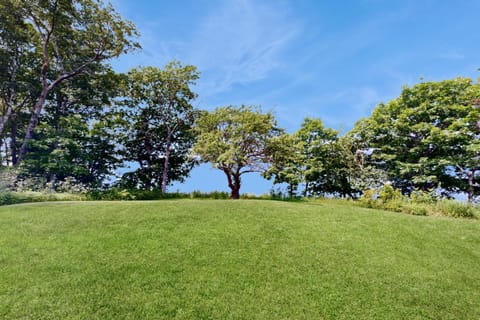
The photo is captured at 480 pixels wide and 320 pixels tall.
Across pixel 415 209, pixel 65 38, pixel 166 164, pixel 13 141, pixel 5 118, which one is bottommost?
pixel 415 209

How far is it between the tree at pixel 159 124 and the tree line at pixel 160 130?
7 cm

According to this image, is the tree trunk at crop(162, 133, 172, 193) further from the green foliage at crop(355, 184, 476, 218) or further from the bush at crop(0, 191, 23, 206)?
the green foliage at crop(355, 184, 476, 218)

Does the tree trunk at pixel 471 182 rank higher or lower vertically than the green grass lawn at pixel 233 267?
higher

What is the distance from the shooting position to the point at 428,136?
12.9 m

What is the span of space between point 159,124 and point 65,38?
25.7ft

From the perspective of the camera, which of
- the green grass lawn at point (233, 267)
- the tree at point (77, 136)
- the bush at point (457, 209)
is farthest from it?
the tree at point (77, 136)

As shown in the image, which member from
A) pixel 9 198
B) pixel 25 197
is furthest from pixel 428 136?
pixel 9 198

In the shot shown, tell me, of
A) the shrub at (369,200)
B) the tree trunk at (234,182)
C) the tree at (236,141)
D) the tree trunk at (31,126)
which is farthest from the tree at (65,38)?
the shrub at (369,200)

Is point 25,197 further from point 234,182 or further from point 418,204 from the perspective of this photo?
point 418,204

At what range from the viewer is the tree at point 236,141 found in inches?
395

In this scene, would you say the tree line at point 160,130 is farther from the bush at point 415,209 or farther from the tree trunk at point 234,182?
the bush at point 415,209

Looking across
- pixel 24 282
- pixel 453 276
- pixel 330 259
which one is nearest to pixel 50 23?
pixel 24 282

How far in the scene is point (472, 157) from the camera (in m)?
11.9

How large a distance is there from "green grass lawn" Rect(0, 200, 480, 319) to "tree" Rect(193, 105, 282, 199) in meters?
4.50
